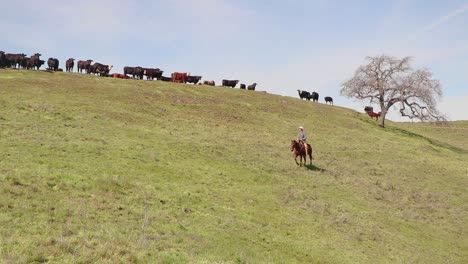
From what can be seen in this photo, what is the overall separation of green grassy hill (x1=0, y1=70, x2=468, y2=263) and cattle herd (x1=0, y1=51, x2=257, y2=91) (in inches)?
213

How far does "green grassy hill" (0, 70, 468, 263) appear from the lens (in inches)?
512

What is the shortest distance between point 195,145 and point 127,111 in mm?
9859

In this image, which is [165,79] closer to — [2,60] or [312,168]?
[2,60]

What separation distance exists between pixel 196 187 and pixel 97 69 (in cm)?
3821

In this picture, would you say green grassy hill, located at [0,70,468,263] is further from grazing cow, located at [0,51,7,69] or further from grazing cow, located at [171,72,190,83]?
grazing cow, located at [171,72,190,83]

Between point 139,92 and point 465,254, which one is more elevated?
point 139,92

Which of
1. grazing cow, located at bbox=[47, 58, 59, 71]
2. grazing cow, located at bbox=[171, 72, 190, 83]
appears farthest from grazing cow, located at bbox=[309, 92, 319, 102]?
grazing cow, located at bbox=[47, 58, 59, 71]

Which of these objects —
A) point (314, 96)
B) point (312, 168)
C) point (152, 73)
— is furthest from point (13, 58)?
point (314, 96)

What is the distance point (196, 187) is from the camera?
20.6 metres

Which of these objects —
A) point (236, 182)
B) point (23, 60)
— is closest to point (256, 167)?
point (236, 182)

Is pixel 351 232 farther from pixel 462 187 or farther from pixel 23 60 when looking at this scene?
pixel 23 60

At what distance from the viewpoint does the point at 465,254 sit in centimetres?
1959

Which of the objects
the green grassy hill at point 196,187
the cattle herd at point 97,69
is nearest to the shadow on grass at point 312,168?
the green grassy hill at point 196,187

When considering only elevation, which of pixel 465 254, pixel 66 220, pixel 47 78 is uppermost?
pixel 47 78
